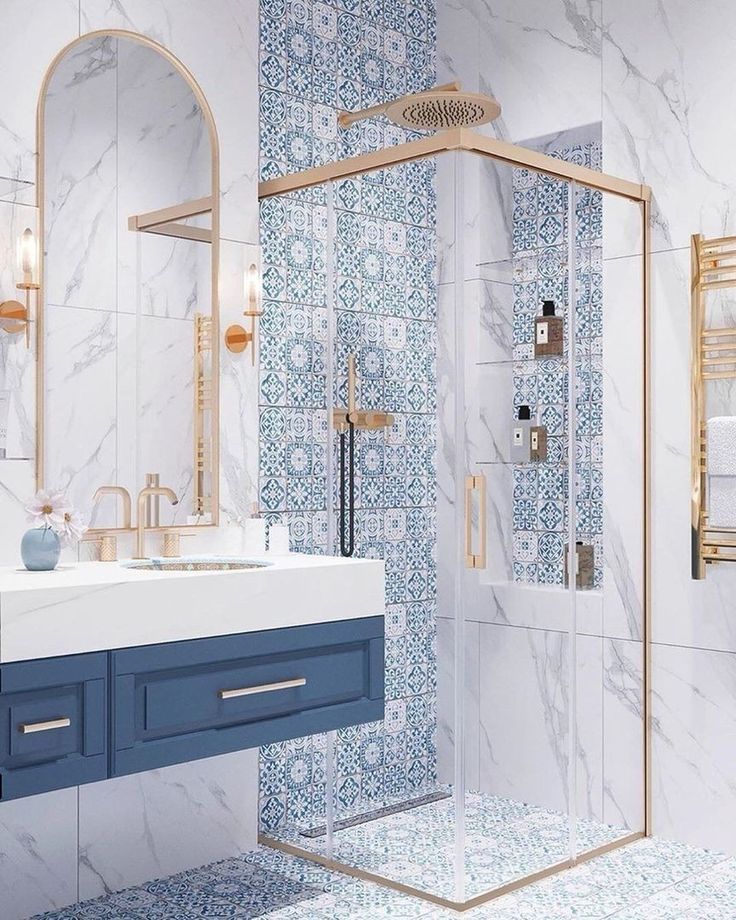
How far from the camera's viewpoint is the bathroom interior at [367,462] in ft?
9.52

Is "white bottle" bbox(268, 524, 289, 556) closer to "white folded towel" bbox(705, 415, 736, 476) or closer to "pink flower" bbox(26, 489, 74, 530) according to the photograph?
Result: "pink flower" bbox(26, 489, 74, 530)

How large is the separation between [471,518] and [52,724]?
1.23 m

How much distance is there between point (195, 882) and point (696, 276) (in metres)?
2.32

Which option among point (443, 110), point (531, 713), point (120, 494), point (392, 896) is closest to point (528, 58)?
point (443, 110)

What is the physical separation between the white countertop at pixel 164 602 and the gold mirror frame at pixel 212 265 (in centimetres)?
34

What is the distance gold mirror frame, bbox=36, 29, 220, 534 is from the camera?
2.93 m

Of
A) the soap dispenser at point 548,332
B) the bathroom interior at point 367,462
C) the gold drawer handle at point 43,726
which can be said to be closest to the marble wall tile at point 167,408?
the bathroom interior at point 367,462

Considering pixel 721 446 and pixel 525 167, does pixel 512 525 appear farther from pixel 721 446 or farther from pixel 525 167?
pixel 525 167

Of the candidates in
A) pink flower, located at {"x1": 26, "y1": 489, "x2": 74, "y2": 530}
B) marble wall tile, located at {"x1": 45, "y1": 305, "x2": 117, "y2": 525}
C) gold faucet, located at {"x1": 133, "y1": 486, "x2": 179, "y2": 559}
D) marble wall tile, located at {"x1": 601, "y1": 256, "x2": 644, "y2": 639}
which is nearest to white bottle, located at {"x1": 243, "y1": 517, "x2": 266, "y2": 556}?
gold faucet, located at {"x1": 133, "y1": 486, "x2": 179, "y2": 559}

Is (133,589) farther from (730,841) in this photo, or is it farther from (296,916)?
(730,841)

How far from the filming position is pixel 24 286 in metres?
2.89

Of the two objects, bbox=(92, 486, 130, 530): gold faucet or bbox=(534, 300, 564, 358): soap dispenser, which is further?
bbox=(534, 300, 564, 358): soap dispenser

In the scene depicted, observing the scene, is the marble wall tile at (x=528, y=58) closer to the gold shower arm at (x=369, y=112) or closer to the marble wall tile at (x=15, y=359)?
the gold shower arm at (x=369, y=112)

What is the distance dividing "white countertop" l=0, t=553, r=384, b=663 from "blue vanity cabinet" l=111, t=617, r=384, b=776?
0.12 feet
